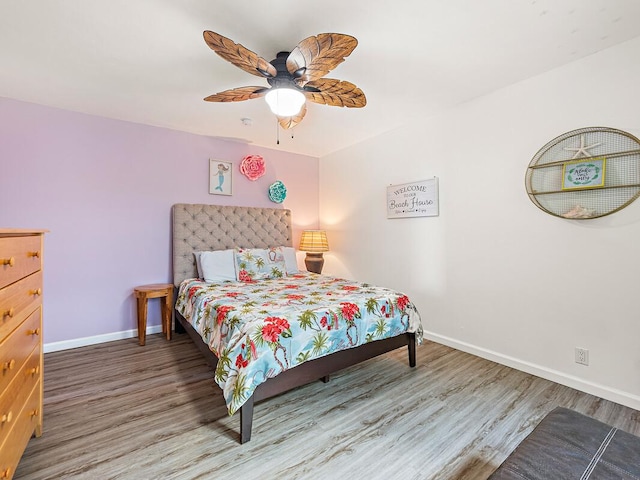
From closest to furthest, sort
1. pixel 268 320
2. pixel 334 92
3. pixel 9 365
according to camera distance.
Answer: pixel 9 365
pixel 268 320
pixel 334 92

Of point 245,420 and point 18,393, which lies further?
point 245,420

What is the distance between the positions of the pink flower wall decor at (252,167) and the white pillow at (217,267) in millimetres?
1243

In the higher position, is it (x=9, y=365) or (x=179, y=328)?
(x=9, y=365)

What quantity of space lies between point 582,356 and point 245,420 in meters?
2.45

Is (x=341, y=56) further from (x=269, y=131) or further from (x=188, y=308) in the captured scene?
(x=188, y=308)

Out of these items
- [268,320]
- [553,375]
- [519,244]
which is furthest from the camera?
[519,244]

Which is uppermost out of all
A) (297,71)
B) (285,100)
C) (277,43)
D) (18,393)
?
(277,43)

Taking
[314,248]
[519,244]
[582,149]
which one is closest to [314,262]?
[314,248]

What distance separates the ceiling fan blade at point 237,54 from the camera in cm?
157

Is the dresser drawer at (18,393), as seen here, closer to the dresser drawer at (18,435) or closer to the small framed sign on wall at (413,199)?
the dresser drawer at (18,435)

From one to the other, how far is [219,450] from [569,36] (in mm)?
3324

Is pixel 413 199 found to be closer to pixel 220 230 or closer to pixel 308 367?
Answer: pixel 308 367

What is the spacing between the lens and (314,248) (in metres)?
4.37

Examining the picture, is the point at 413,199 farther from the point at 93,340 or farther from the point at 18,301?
the point at 93,340
